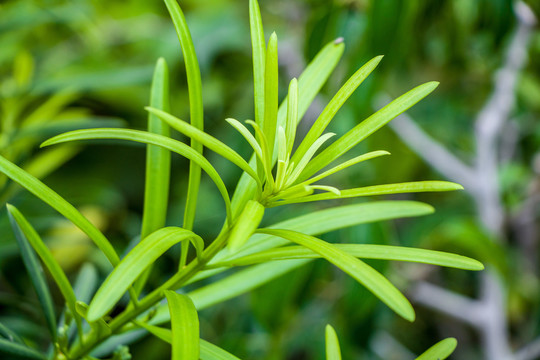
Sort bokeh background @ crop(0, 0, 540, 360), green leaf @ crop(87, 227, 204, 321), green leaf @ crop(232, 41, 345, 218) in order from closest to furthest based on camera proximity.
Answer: green leaf @ crop(87, 227, 204, 321) < green leaf @ crop(232, 41, 345, 218) < bokeh background @ crop(0, 0, 540, 360)

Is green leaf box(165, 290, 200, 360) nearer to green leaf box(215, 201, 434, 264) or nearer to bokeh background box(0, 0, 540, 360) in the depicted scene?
green leaf box(215, 201, 434, 264)

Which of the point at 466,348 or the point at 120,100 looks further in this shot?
the point at 466,348

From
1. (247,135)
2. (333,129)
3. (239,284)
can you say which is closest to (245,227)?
(247,135)

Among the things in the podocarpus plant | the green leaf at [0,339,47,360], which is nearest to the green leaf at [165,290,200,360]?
the podocarpus plant

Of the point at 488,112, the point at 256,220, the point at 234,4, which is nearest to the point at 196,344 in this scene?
the point at 256,220

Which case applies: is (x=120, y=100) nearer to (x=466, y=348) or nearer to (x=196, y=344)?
(x=196, y=344)

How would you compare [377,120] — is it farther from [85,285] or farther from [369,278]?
[85,285]
